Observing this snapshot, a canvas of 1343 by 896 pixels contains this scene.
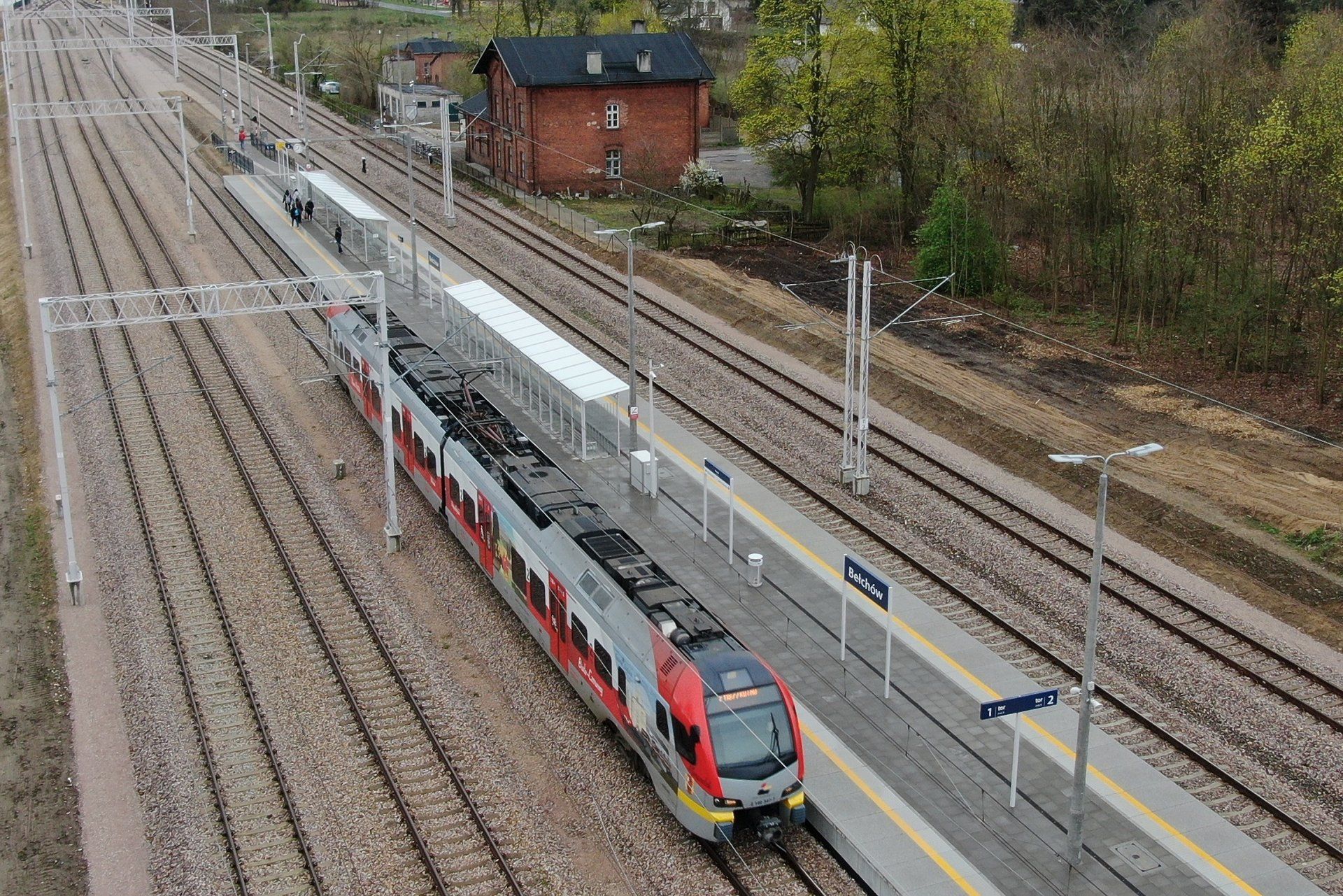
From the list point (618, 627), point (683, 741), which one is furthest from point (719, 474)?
point (683, 741)

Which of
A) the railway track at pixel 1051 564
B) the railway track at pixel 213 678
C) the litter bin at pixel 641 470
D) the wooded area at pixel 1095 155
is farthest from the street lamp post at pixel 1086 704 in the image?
the wooded area at pixel 1095 155

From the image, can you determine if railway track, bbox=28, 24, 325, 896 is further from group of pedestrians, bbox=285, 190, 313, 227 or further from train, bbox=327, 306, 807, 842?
group of pedestrians, bbox=285, 190, 313, 227

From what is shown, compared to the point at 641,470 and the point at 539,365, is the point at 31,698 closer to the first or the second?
the point at 539,365

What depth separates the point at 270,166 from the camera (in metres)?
69.2

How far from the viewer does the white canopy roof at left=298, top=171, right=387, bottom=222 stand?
170ft

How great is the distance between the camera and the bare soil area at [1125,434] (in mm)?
29141

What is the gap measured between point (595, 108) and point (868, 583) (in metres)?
44.7

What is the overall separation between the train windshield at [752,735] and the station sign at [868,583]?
412cm

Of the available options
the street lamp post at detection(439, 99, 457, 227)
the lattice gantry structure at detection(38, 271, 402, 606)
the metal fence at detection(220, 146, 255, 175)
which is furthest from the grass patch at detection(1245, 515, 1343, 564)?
the metal fence at detection(220, 146, 255, 175)

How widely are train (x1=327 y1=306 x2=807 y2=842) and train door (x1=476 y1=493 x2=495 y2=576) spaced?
4 centimetres

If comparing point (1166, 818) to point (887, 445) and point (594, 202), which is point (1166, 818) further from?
point (594, 202)

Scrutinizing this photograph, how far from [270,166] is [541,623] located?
50.7 meters

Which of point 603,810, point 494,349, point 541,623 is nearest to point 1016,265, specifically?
point 494,349

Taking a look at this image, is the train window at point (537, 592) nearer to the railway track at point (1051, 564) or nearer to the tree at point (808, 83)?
the railway track at point (1051, 564)
